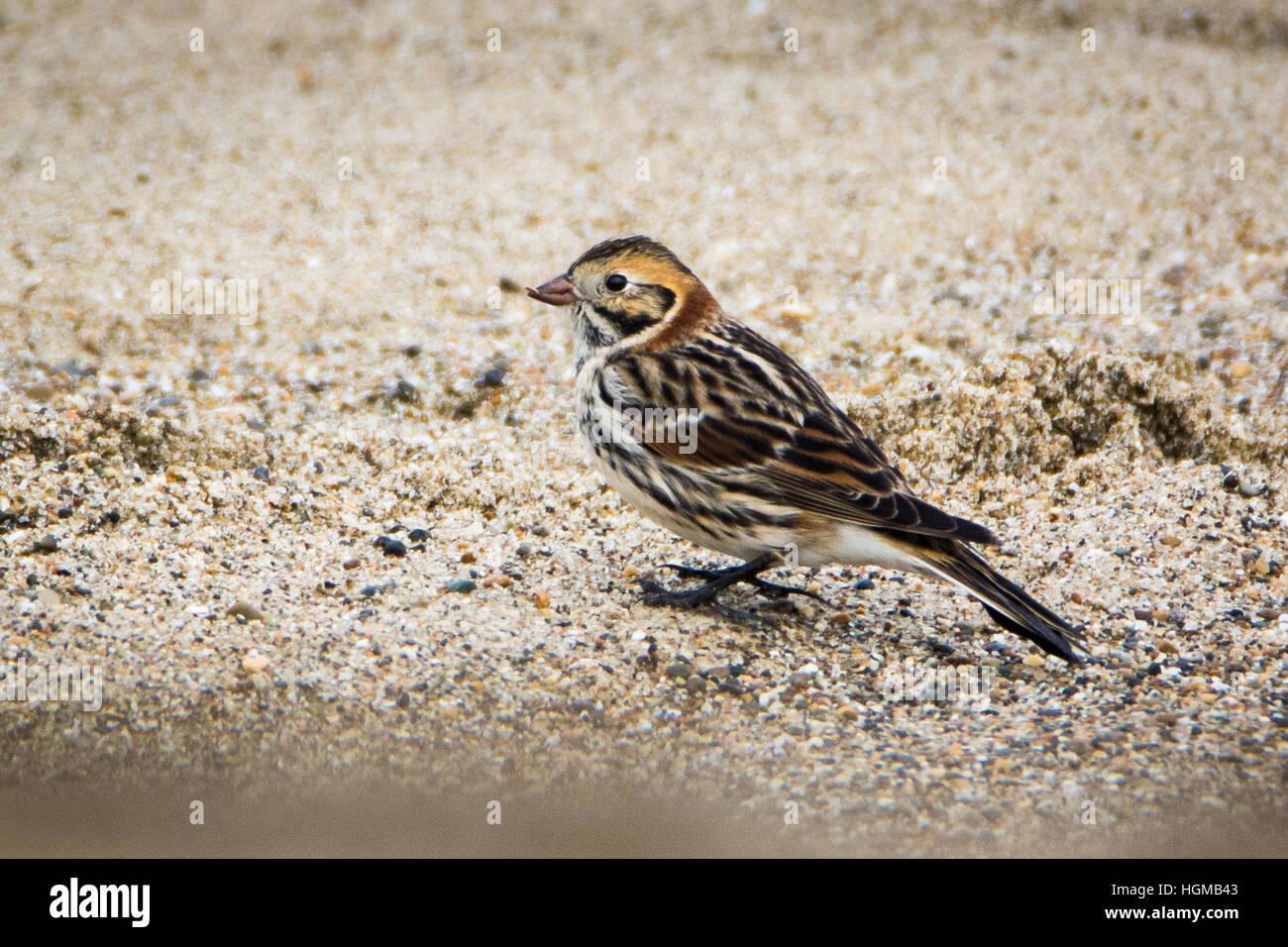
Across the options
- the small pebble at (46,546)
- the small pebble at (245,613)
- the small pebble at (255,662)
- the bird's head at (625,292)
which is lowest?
the small pebble at (255,662)

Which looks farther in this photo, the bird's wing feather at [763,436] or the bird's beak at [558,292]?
the bird's beak at [558,292]

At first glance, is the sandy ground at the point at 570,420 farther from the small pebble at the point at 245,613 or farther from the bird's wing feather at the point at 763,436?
the bird's wing feather at the point at 763,436

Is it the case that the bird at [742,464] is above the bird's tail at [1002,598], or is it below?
above

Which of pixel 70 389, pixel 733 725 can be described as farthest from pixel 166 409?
pixel 733 725

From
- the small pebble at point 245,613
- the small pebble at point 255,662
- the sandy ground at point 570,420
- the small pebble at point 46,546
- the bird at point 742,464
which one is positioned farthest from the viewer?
the small pebble at point 46,546

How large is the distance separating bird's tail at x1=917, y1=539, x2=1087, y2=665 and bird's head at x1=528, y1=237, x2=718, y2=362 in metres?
1.35

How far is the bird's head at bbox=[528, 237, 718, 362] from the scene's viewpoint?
5289 mm

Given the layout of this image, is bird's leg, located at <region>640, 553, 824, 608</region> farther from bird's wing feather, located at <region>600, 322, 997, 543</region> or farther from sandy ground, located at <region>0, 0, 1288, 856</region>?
bird's wing feather, located at <region>600, 322, 997, 543</region>

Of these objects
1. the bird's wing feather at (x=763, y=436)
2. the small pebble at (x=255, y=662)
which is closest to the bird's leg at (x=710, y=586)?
the bird's wing feather at (x=763, y=436)

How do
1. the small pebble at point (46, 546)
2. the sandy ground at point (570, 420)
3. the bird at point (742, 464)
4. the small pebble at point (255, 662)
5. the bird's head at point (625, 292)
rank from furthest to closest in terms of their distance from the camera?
the bird's head at point (625, 292), the small pebble at point (46, 546), the bird at point (742, 464), the small pebble at point (255, 662), the sandy ground at point (570, 420)

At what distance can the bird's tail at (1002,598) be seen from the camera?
4562 mm

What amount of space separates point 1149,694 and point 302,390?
3771 millimetres

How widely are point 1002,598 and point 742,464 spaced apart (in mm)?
992

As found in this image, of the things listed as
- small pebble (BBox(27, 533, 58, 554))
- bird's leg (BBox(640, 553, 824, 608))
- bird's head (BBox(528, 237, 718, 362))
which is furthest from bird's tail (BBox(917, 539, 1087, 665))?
small pebble (BBox(27, 533, 58, 554))
